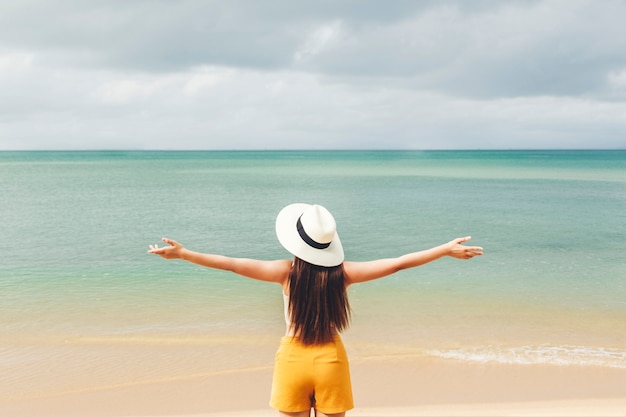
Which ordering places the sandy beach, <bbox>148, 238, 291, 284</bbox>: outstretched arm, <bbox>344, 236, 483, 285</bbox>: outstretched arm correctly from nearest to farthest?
<bbox>148, 238, 291, 284</bbox>: outstretched arm < <bbox>344, 236, 483, 285</bbox>: outstretched arm < the sandy beach

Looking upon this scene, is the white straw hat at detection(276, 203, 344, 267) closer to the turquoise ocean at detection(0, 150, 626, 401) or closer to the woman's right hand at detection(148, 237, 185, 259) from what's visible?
the woman's right hand at detection(148, 237, 185, 259)

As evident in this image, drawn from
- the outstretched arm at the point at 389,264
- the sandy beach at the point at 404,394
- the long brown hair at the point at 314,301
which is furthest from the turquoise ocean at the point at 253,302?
the outstretched arm at the point at 389,264

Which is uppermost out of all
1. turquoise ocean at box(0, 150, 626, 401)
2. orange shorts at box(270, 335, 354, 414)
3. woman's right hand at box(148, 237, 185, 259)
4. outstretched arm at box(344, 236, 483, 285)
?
woman's right hand at box(148, 237, 185, 259)

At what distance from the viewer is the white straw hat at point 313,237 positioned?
3.13 m

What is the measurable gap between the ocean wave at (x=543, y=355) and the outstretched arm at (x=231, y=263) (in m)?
6.06

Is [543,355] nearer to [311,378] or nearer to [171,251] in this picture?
[311,378]

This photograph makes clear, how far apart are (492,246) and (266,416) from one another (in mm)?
14498

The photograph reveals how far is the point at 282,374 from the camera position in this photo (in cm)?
318

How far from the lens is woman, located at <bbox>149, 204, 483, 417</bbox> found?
124 inches

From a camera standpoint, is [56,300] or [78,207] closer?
[56,300]

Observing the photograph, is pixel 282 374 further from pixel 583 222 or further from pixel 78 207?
pixel 78 207

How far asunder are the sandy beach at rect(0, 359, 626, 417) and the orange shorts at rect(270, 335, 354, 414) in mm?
3697

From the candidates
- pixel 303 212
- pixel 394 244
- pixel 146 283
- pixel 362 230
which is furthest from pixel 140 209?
pixel 303 212

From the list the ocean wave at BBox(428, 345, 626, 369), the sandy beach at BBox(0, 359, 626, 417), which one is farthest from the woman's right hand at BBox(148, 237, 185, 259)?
the ocean wave at BBox(428, 345, 626, 369)
